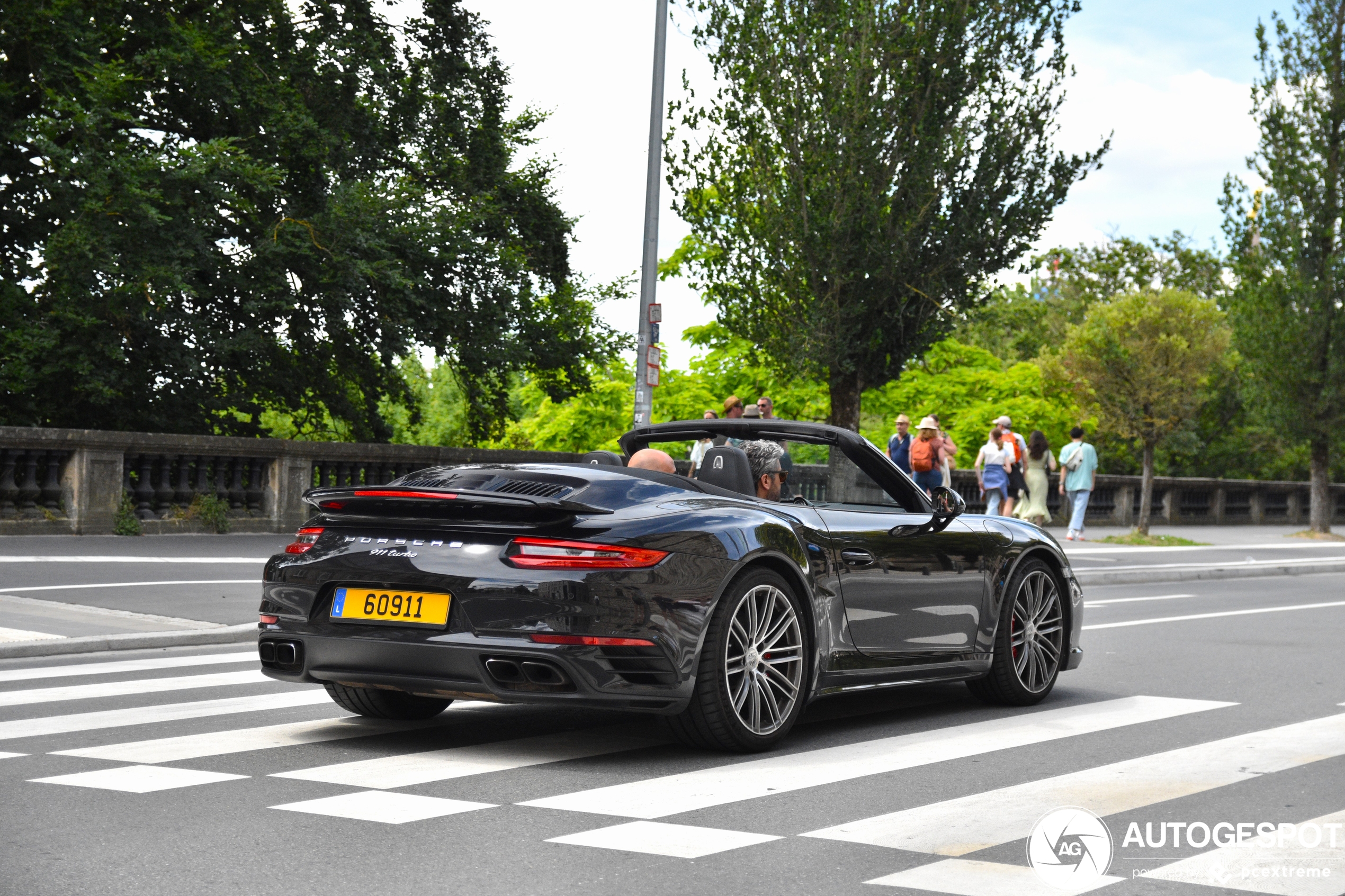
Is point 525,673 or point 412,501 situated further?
point 412,501

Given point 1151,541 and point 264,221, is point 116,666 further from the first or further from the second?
point 1151,541

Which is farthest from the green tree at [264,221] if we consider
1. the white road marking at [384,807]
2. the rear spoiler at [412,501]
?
the white road marking at [384,807]

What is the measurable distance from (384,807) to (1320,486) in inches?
1450

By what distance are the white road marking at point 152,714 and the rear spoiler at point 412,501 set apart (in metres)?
1.40

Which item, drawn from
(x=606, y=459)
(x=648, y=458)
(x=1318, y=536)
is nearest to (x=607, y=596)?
(x=606, y=459)

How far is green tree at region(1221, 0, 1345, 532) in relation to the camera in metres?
37.3

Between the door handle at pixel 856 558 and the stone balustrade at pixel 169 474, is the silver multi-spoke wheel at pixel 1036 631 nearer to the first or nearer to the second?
the door handle at pixel 856 558

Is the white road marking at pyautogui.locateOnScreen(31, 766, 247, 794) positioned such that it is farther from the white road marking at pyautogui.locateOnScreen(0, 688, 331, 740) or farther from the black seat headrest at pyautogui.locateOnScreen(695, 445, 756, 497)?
the black seat headrest at pyautogui.locateOnScreen(695, 445, 756, 497)

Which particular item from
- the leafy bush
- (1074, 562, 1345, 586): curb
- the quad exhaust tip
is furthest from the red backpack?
the quad exhaust tip

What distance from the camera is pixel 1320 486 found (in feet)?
124

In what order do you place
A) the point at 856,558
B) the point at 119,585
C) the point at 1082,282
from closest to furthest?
1. the point at 856,558
2. the point at 119,585
3. the point at 1082,282

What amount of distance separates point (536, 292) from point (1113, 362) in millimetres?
11719

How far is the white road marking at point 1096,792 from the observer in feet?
16.1

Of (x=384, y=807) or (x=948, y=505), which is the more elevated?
(x=948, y=505)
